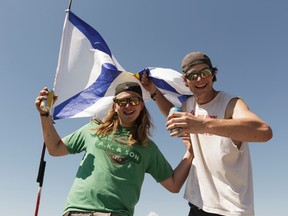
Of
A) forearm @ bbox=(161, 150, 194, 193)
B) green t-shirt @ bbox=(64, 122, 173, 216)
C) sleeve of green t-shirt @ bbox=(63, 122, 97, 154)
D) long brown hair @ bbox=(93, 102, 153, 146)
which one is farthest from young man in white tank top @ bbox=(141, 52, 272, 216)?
sleeve of green t-shirt @ bbox=(63, 122, 97, 154)

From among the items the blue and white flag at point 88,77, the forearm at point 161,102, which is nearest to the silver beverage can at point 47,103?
the blue and white flag at point 88,77

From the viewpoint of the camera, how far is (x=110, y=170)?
16.6ft

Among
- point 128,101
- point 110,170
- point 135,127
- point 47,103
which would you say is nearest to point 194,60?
point 128,101

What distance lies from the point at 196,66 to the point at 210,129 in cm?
181

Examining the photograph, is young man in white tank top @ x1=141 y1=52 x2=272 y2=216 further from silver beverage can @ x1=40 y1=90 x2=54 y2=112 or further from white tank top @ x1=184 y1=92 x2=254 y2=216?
silver beverage can @ x1=40 y1=90 x2=54 y2=112

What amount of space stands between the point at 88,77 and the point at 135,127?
96.3 inches

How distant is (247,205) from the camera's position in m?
4.64

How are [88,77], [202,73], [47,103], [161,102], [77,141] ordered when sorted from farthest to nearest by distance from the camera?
[88,77] < [161,102] < [77,141] < [47,103] < [202,73]

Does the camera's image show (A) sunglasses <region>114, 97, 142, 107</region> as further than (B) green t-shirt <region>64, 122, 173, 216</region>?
Yes

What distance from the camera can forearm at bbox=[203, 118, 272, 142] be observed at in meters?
4.00

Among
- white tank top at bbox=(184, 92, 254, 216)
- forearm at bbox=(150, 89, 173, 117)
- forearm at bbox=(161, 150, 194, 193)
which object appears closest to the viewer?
white tank top at bbox=(184, 92, 254, 216)

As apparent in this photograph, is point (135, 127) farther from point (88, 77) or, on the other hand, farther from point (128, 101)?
point (88, 77)

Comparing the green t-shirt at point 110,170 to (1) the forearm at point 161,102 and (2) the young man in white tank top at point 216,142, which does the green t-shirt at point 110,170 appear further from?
(1) the forearm at point 161,102

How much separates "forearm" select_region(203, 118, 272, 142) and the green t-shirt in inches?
71.2
